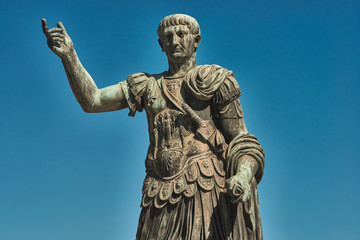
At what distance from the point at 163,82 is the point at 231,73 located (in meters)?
1.06

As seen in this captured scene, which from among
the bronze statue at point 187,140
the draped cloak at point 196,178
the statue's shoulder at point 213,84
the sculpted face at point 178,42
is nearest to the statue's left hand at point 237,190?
the bronze statue at point 187,140

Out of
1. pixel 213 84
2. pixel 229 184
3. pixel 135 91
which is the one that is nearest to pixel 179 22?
pixel 213 84

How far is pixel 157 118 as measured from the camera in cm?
956

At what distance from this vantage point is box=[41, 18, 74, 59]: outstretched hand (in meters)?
9.33

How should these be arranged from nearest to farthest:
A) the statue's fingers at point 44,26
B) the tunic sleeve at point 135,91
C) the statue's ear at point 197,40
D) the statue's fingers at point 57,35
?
the statue's fingers at point 44,26, the statue's fingers at point 57,35, the tunic sleeve at point 135,91, the statue's ear at point 197,40

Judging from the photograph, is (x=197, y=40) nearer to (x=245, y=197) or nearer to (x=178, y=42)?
(x=178, y=42)

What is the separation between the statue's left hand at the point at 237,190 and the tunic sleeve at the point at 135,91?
2.01m

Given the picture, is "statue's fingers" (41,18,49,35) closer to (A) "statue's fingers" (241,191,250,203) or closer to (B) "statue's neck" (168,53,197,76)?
(B) "statue's neck" (168,53,197,76)

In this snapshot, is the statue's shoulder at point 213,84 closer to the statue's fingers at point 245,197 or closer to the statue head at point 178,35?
the statue head at point 178,35

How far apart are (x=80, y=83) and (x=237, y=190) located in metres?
2.90

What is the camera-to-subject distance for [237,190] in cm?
873

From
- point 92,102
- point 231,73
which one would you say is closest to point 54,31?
point 92,102

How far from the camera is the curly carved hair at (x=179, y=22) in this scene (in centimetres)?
980

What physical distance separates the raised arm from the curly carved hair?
117cm
